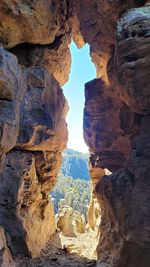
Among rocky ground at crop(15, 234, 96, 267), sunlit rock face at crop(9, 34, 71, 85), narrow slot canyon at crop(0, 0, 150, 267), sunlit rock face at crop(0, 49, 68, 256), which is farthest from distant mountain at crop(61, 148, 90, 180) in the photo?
rocky ground at crop(15, 234, 96, 267)

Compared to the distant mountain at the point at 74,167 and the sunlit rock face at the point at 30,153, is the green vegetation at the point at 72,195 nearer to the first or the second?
the sunlit rock face at the point at 30,153

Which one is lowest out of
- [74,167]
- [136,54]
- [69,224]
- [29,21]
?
[74,167]

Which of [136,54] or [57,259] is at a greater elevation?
[136,54]

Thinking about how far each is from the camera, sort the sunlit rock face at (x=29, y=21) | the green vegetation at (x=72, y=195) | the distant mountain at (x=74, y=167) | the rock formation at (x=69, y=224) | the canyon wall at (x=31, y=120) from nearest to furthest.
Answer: the canyon wall at (x=31, y=120)
the sunlit rock face at (x=29, y=21)
the rock formation at (x=69, y=224)
the green vegetation at (x=72, y=195)
the distant mountain at (x=74, y=167)

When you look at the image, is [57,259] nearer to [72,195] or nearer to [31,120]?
[31,120]

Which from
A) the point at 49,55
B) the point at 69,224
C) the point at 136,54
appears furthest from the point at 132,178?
the point at 69,224

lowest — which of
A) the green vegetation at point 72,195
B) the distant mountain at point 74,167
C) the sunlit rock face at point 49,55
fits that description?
the green vegetation at point 72,195

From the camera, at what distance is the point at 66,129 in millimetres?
19344

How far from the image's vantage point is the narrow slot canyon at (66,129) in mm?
10375

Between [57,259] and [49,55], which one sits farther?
[49,55]


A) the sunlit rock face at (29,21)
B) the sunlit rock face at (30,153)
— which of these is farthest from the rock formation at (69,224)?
the sunlit rock face at (29,21)

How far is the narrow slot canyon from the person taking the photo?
10.4 m

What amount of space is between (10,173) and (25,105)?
4.24 m

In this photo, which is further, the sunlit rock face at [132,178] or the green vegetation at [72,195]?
the green vegetation at [72,195]
